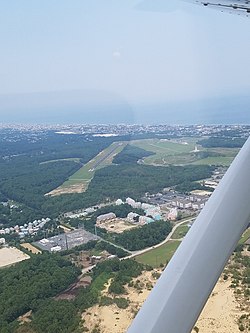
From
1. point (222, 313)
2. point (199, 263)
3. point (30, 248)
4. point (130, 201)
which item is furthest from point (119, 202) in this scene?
point (199, 263)

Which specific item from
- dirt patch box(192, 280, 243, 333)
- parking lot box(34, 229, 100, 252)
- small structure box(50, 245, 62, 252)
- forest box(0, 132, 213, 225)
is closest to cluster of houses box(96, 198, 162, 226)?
parking lot box(34, 229, 100, 252)

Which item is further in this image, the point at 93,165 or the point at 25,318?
the point at 93,165

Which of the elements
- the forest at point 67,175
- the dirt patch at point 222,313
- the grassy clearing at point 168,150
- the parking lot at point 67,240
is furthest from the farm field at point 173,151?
the dirt patch at point 222,313

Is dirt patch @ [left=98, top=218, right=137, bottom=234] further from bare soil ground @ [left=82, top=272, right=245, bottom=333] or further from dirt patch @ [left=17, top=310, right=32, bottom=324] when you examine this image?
bare soil ground @ [left=82, top=272, right=245, bottom=333]

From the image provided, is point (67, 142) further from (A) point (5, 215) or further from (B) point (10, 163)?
(A) point (5, 215)

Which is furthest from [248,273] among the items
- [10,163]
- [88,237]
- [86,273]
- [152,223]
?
[10,163]

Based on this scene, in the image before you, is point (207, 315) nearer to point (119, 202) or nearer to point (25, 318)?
point (25, 318)
